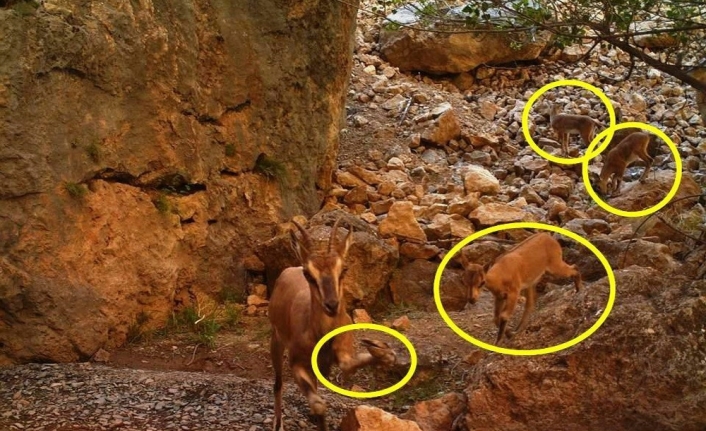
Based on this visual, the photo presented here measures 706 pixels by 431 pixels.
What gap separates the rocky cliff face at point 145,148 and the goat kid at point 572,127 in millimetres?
2763

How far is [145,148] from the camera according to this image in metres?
7.22

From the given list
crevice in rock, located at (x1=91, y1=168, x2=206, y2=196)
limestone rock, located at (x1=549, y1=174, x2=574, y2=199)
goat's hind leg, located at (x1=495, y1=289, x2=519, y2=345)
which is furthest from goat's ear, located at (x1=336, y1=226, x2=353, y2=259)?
limestone rock, located at (x1=549, y1=174, x2=574, y2=199)

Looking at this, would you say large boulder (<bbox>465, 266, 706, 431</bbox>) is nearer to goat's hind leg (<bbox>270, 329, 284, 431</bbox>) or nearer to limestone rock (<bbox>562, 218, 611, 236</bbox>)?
goat's hind leg (<bbox>270, 329, 284, 431</bbox>)

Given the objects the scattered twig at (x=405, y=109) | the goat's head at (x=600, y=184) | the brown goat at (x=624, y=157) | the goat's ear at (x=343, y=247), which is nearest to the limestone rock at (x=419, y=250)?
the goat's head at (x=600, y=184)

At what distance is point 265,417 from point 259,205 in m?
3.39

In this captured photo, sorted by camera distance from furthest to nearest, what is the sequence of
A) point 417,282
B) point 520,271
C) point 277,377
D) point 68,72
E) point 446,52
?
point 446,52
point 417,282
point 68,72
point 520,271
point 277,377

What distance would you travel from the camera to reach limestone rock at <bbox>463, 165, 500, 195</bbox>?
31.0ft

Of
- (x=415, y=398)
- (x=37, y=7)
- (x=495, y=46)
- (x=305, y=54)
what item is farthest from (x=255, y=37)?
(x=495, y=46)

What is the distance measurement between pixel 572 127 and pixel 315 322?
6.15 metres

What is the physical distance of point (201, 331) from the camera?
24.2ft

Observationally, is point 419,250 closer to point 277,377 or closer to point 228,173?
point 228,173

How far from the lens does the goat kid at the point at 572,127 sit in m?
9.63

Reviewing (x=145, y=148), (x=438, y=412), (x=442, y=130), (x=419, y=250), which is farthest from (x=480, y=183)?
(x=438, y=412)

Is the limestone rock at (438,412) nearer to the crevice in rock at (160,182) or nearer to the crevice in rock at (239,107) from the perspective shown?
the crevice in rock at (160,182)
